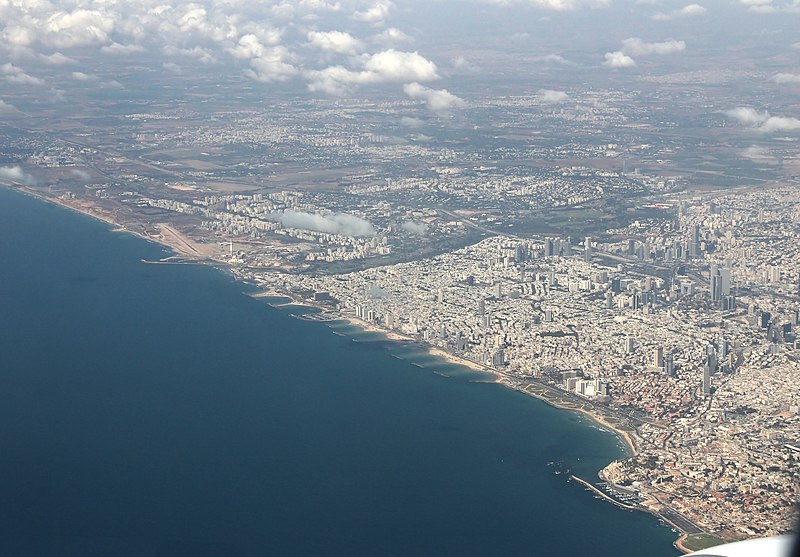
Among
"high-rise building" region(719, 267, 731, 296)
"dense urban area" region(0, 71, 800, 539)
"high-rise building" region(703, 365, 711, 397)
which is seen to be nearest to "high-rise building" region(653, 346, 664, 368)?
"dense urban area" region(0, 71, 800, 539)

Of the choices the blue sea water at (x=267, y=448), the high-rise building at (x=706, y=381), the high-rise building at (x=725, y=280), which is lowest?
the blue sea water at (x=267, y=448)

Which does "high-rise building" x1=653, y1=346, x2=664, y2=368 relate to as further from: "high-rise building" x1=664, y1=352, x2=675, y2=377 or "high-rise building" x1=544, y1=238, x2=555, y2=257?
"high-rise building" x1=544, y1=238, x2=555, y2=257

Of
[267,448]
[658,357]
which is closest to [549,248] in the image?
[658,357]

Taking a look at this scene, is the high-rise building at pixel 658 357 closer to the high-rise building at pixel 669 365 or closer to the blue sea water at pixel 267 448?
the high-rise building at pixel 669 365

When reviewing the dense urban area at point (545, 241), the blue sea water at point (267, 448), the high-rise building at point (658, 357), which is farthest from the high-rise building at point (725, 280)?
the blue sea water at point (267, 448)

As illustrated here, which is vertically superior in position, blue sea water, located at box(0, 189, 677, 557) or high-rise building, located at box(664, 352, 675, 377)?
high-rise building, located at box(664, 352, 675, 377)

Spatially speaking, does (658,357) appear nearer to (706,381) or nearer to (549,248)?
(706,381)

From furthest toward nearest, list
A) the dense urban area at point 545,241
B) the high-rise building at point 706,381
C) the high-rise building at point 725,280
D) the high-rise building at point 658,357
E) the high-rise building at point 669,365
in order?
the high-rise building at point 725,280, the high-rise building at point 658,357, the high-rise building at point 669,365, the high-rise building at point 706,381, the dense urban area at point 545,241

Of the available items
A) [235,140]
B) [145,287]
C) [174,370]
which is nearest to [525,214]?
[145,287]
